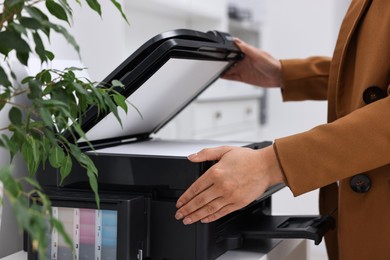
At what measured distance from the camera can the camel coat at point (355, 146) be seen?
94cm

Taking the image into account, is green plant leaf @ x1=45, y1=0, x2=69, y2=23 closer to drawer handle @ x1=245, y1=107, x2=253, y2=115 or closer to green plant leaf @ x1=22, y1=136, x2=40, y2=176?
green plant leaf @ x1=22, y1=136, x2=40, y2=176

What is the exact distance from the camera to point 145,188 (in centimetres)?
99

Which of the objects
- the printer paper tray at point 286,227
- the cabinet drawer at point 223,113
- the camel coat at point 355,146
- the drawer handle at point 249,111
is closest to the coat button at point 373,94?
the camel coat at point 355,146

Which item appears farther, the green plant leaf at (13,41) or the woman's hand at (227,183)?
the woman's hand at (227,183)

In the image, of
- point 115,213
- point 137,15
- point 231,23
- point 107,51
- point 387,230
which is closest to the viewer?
point 115,213

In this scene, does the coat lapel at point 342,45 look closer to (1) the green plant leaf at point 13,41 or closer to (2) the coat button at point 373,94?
(2) the coat button at point 373,94

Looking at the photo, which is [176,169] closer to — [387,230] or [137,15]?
[387,230]

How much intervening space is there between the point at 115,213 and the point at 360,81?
1.69 ft

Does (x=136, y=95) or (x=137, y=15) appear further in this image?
(x=137, y=15)

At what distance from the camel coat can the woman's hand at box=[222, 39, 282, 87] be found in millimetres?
316

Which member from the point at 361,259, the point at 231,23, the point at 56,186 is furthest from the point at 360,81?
the point at 231,23

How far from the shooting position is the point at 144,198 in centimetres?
97

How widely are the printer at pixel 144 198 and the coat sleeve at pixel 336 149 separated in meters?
0.12

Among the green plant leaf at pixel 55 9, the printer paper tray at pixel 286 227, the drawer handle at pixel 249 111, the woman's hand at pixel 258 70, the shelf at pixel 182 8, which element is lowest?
the printer paper tray at pixel 286 227
